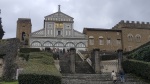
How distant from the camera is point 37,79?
2005 cm

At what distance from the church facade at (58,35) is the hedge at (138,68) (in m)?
30.7

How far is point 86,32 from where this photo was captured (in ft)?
215

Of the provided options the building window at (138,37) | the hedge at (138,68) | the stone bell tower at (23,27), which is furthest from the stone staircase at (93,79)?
the stone bell tower at (23,27)

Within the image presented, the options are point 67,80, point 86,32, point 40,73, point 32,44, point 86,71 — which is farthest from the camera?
point 86,32

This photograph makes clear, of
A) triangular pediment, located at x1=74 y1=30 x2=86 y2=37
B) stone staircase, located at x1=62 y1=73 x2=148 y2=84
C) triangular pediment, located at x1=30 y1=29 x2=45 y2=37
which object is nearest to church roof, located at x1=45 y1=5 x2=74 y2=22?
triangular pediment, located at x1=74 y1=30 x2=86 y2=37

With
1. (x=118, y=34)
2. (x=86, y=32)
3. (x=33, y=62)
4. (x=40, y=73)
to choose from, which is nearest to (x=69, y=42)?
(x=86, y=32)

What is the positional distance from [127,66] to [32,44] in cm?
3251

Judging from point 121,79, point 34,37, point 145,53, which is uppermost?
point 34,37

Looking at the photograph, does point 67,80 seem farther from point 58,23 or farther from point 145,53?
point 58,23

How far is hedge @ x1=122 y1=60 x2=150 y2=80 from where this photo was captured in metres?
26.5

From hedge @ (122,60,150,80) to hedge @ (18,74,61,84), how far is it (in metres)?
9.38

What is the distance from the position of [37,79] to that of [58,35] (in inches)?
1729

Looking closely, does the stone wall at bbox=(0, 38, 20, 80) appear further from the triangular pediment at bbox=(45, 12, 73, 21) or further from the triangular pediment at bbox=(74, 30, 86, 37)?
the triangular pediment at bbox=(45, 12, 73, 21)

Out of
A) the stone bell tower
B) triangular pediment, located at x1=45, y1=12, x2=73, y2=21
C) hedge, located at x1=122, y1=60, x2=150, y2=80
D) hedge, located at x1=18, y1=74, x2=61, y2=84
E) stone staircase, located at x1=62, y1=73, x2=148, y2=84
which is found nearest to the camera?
hedge, located at x1=18, y1=74, x2=61, y2=84
